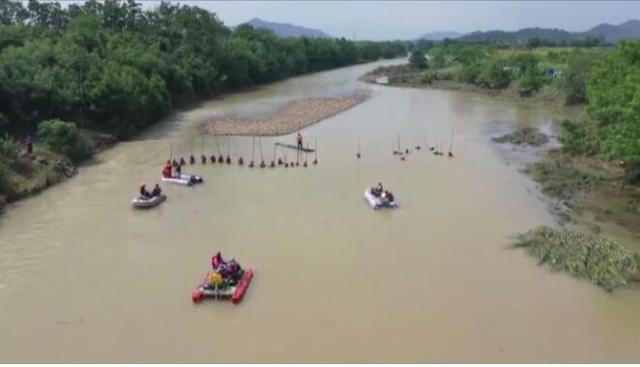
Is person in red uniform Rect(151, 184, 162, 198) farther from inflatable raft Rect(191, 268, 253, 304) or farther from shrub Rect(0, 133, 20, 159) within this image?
inflatable raft Rect(191, 268, 253, 304)

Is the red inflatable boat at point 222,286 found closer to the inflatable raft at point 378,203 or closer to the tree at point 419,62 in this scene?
the inflatable raft at point 378,203

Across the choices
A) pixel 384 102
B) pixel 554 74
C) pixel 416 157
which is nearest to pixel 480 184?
pixel 416 157

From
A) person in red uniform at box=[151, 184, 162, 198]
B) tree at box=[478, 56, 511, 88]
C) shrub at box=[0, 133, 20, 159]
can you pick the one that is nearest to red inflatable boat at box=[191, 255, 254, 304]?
person in red uniform at box=[151, 184, 162, 198]

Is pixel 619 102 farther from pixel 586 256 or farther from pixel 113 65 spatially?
pixel 113 65

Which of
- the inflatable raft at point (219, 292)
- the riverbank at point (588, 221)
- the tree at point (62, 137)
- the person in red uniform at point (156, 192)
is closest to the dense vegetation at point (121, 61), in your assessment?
the tree at point (62, 137)

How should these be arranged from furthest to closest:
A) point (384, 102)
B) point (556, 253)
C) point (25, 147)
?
point (384, 102) → point (25, 147) → point (556, 253)

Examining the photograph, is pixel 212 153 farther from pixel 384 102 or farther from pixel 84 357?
pixel 384 102
